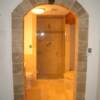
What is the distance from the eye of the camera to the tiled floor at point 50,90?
13.8 ft

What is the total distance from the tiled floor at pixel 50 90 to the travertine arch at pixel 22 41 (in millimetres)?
1092

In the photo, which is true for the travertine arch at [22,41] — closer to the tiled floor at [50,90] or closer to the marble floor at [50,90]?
the marble floor at [50,90]

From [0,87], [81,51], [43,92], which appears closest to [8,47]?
[0,87]

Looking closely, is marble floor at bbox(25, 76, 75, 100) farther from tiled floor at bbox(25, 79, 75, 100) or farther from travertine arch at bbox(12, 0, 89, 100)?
travertine arch at bbox(12, 0, 89, 100)

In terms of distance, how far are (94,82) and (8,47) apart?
5.25ft

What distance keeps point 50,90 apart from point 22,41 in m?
2.21

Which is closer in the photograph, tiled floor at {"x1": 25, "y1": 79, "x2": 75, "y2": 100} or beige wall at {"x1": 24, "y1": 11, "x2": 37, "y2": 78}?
tiled floor at {"x1": 25, "y1": 79, "x2": 75, "y2": 100}

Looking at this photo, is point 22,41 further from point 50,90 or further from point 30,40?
point 30,40

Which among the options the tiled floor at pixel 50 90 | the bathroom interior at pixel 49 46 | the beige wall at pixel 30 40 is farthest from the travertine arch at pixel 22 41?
the beige wall at pixel 30 40

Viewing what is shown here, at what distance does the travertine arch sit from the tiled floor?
109 cm

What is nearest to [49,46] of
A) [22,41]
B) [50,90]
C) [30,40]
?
[30,40]

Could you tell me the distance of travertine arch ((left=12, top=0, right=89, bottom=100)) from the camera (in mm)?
2908

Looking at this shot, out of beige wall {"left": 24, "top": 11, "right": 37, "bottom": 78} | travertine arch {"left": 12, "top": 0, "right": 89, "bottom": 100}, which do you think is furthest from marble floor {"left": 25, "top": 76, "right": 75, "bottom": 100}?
travertine arch {"left": 12, "top": 0, "right": 89, "bottom": 100}

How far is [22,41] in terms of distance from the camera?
117 inches
